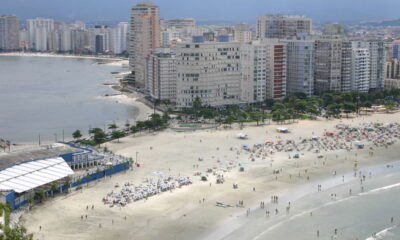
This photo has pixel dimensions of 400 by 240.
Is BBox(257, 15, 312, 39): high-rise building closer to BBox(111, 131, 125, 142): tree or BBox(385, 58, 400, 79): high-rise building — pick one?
BBox(385, 58, 400, 79): high-rise building

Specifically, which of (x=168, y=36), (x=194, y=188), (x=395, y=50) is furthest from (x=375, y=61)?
(x=194, y=188)

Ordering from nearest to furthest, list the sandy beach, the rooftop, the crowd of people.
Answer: the sandy beach, the crowd of people, the rooftop

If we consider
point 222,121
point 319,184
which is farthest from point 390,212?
point 222,121

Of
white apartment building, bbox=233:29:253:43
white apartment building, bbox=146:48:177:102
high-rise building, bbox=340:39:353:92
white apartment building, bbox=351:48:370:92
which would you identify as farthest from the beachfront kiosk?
white apartment building, bbox=233:29:253:43

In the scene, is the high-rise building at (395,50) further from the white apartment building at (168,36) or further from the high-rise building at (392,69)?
the white apartment building at (168,36)

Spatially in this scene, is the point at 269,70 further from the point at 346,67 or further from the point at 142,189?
the point at 142,189

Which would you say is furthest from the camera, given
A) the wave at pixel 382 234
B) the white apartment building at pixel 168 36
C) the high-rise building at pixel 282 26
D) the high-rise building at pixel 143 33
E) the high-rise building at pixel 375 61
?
the white apartment building at pixel 168 36

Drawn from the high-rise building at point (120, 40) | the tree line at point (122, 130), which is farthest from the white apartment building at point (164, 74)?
the high-rise building at point (120, 40)
